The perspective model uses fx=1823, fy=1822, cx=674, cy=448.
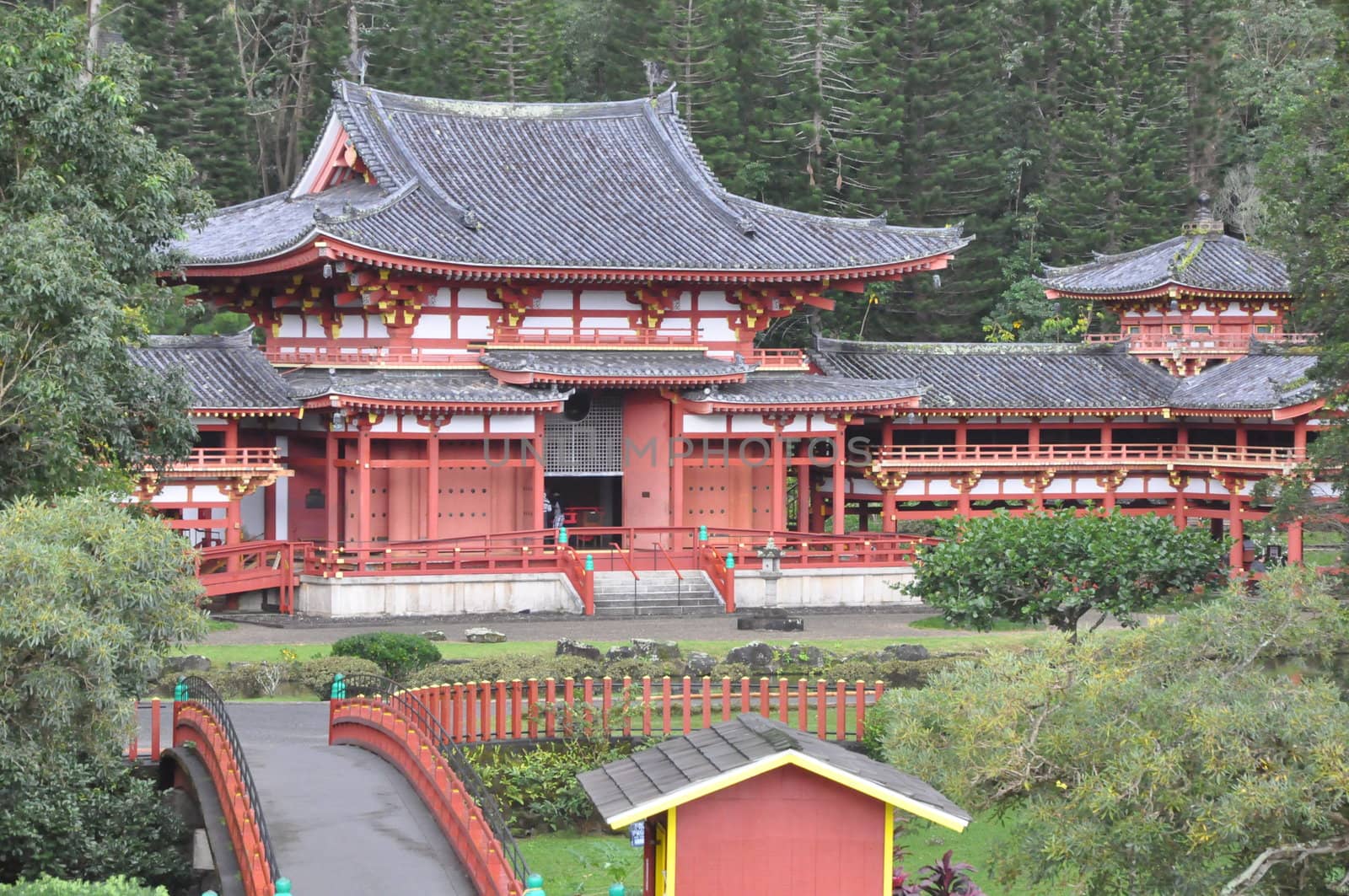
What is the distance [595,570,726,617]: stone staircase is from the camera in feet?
123

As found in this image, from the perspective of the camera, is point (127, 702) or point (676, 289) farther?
point (676, 289)

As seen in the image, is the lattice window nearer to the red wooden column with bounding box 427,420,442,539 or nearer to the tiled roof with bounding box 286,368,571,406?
the tiled roof with bounding box 286,368,571,406

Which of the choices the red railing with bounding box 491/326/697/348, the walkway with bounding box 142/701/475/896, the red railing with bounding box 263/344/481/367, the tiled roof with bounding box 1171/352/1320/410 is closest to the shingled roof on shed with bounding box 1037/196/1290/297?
the tiled roof with bounding box 1171/352/1320/410

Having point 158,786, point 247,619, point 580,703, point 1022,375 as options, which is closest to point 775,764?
point 580,703

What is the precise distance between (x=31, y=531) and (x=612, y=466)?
25317 mm

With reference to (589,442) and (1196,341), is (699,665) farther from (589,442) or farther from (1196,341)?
(1196,341)

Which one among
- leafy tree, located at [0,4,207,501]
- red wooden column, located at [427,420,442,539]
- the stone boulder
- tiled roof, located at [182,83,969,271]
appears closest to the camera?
leafy tree, located at [0,4,207,501]

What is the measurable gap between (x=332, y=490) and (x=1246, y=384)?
21.8 metres

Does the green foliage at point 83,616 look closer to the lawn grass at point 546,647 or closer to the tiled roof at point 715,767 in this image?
the tiled roof at point 715,767

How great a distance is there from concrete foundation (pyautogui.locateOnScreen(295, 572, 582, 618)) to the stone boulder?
7.89m

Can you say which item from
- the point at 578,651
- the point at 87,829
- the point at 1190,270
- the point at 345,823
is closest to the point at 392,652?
the point at 578,651

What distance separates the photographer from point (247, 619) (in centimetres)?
3594

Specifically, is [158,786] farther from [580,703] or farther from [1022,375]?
[1022,375]

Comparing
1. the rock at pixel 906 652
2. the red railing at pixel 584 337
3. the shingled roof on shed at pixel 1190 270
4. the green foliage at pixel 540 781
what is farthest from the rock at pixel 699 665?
the shingled roof on shed at pixel 1190 270
